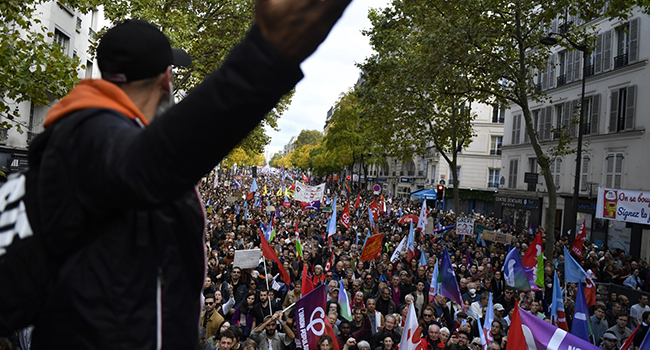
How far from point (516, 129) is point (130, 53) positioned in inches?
1458

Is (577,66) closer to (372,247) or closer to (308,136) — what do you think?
(372,247)

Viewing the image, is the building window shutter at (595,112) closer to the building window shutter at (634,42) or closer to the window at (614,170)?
the window at (614,170)

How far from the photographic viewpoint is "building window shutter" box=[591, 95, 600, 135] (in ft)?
85.7

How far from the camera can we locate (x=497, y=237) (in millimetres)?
17047

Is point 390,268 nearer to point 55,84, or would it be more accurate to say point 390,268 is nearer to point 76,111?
point 55,84

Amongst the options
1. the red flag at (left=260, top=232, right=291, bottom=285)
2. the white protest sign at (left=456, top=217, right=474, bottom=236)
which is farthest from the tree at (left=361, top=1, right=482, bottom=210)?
the red flag at (left=260, top=232, right=291, bottom=285)

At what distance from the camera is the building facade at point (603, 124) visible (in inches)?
899

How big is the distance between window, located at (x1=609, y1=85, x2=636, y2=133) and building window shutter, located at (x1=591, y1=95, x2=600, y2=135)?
1014 mm

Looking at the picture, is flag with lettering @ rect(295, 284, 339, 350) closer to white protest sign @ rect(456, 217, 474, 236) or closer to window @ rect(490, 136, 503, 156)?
white protest sign @ rect(456, 217, 474, 236)

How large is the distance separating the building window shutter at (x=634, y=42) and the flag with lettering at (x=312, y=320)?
77.8 ft

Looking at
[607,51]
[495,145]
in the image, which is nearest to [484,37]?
[607,51]

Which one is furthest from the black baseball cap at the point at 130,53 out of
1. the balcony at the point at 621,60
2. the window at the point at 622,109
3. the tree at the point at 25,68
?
the balcony at the point at 621,60

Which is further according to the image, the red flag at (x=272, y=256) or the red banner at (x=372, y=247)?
the red banner at (x=372, y=247)

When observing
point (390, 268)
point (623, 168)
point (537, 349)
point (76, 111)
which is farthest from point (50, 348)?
point (623, 168)
